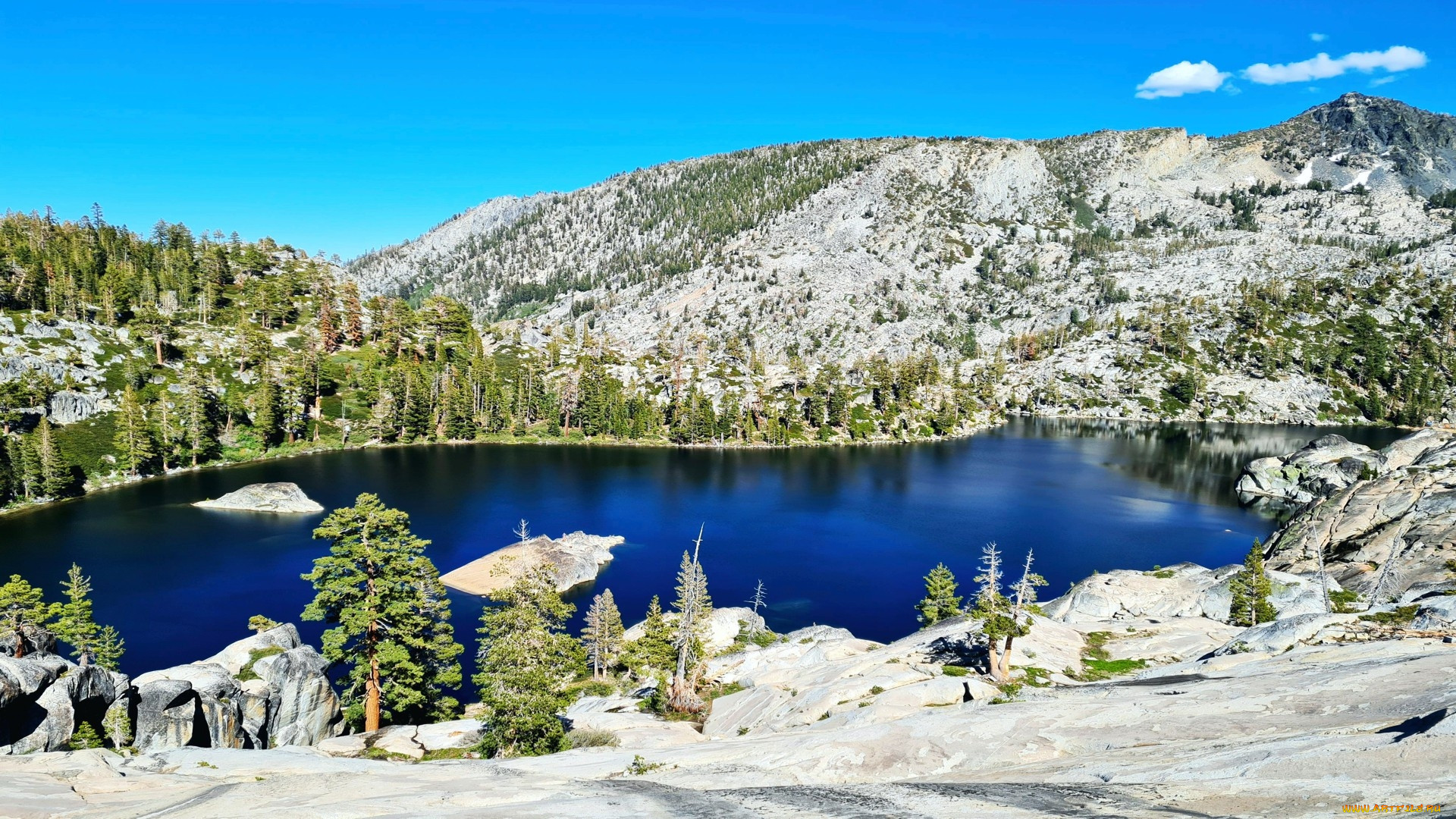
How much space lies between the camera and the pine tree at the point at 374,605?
43.7 metres

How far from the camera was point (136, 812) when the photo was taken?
17625 mm

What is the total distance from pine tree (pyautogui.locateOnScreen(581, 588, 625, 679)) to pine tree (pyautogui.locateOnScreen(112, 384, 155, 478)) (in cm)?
10627

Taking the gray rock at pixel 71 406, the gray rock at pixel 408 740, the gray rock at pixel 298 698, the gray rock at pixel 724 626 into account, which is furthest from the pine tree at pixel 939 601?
the gray rock at pixel 71 406

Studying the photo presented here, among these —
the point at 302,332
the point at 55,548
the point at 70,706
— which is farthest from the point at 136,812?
the point at 302,332

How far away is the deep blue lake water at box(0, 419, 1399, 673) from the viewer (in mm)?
78062

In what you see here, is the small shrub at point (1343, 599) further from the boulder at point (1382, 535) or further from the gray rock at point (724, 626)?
the gray rock at point (724, 626)

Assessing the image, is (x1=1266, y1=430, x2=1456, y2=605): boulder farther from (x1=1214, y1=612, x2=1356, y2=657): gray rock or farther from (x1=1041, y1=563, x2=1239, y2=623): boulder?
(x1=1214, y1=612, x2=1356, y2=657): gray rock

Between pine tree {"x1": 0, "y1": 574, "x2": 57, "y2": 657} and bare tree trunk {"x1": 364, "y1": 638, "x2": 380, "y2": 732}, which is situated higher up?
pine tree {"x1": 0, "y1": 574, "x2": 57, "y2": 657}

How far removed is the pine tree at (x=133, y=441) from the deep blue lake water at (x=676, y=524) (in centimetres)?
491

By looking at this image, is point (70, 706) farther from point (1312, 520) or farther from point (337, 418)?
point (337, 418)

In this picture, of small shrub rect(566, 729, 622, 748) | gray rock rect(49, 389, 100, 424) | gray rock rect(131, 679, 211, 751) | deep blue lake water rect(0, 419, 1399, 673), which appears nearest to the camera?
small shrub rect(566, 729, 622, 748)

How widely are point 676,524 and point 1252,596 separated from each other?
74526mm

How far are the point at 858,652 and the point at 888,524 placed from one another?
205 ft

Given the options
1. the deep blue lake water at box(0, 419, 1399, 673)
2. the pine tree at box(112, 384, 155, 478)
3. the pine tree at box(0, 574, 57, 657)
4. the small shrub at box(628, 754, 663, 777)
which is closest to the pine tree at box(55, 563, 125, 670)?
the pine tree at box(0, 574, 57, 657)
